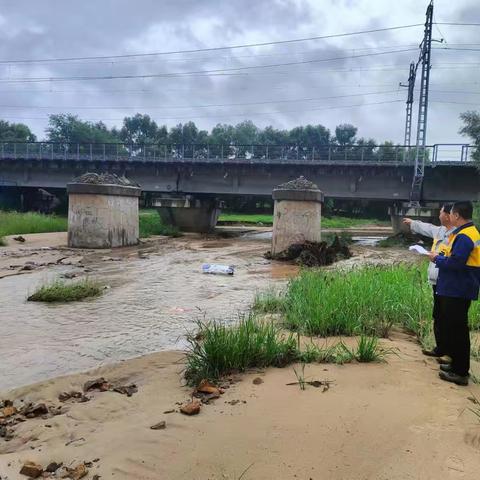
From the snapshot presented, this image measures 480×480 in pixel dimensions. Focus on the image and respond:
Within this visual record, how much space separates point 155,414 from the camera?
4.09m

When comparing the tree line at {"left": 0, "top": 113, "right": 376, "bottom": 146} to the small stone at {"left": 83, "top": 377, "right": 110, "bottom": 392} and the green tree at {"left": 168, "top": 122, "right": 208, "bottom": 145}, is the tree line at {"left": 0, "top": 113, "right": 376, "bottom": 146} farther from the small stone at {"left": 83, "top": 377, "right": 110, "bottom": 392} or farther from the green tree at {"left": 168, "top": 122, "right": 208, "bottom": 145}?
the small stone at {"left": 83, "top": 377, "right": 110, "bottom": 392}

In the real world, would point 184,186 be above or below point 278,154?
below

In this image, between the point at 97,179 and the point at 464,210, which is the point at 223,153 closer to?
the point at 97,179

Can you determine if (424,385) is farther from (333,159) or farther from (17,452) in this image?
(333,159)

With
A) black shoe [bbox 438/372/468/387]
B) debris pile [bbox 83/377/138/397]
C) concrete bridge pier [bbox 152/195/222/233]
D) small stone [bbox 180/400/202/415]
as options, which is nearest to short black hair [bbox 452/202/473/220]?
black shoe [bbox 438/372/468/387]

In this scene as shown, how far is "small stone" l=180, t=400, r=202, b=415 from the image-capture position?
3979 mm

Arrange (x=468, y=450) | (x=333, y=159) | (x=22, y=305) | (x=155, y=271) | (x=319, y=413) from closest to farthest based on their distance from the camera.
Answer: (x=468, y=450) → (x=319, y=413) → (x=22, y=305) → (x=155, y=271) → (x=333, y=159)

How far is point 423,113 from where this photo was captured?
96.2 feet

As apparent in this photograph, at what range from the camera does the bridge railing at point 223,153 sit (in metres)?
31.2

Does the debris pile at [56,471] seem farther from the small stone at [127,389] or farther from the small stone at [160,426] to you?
the small stone at [127,389]

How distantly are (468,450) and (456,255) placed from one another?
6.14ft

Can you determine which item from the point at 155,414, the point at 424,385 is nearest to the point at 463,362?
the point at 424,385

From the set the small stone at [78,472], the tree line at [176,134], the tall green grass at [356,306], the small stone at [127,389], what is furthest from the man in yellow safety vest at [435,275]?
the tree line at [176,134]

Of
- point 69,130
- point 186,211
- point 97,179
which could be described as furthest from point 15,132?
point 97,179
